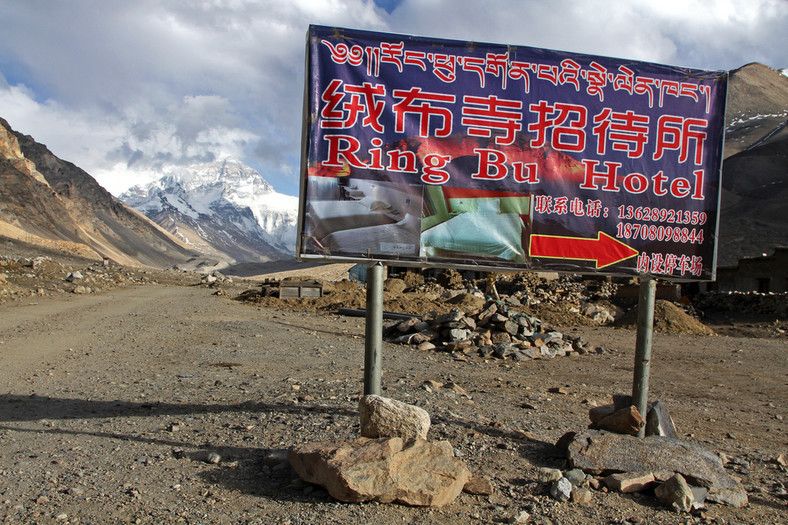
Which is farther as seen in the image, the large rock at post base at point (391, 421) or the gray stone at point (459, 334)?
the gray stone at point (459, 334)

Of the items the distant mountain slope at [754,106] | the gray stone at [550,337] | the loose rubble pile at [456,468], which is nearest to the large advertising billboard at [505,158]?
the loose rubble pile at [456,468]

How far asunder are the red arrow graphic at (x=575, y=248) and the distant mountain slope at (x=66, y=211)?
6289 centimetres

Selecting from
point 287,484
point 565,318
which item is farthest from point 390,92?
point 565,318

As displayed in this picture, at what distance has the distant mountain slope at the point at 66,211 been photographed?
67688 millimetres

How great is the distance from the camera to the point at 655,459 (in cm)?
378

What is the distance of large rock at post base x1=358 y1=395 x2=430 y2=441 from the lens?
12.5 feet

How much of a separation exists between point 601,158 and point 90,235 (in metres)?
94.8

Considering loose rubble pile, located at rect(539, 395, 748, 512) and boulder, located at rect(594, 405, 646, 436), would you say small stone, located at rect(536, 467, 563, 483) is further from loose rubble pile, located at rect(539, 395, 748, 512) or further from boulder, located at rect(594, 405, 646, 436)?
boulder, located at rect(594, 405, 646, 436)

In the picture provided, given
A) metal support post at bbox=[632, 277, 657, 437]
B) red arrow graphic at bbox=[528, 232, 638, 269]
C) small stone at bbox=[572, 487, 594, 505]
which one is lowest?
small stone at bbox=[572, 487, 594, 505]

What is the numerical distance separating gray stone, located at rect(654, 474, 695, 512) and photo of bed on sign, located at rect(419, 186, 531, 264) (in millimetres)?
1953

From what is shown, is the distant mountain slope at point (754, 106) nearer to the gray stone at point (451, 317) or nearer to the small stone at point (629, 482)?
the gray stone at point (451, 317)

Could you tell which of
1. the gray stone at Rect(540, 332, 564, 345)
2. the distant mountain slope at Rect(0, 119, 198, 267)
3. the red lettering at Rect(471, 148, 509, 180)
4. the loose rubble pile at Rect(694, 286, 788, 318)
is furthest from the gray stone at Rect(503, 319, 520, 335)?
the distant mountain slope at Rect(0, 119, 198, 267)

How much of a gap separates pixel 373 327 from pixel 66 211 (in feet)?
289

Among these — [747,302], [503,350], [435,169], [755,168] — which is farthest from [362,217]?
[755,168]
